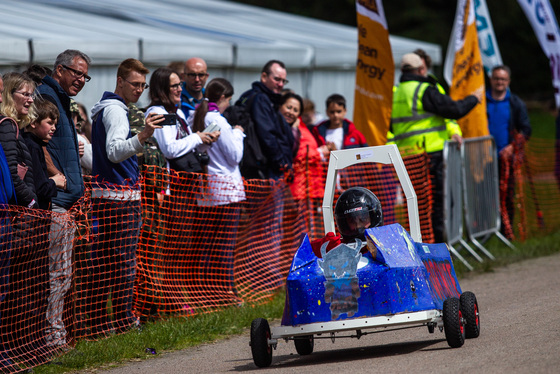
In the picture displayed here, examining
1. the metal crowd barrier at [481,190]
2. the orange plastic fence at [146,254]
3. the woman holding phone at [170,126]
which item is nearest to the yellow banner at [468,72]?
the metal crowd barrier at [481,190]

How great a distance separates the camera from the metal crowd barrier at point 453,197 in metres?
11.4

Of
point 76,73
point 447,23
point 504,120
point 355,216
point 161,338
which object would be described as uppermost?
point 447,23

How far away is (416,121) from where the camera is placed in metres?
11.7

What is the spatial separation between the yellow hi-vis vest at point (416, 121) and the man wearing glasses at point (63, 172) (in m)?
5.01

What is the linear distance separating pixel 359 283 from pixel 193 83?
4.08 metres

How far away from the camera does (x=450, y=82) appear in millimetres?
13516

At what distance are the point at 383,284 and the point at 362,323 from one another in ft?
1.01

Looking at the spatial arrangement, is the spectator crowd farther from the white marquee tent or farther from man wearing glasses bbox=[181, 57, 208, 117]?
the white marquee tent

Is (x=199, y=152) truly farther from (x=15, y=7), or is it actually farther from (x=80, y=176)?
(x=15, y=7)

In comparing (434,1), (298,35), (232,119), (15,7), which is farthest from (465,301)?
(434,1)

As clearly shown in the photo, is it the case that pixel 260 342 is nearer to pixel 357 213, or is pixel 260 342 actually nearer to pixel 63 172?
pixel 357 213

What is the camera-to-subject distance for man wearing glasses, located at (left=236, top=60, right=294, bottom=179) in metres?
9.91

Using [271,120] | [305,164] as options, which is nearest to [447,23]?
[305,164]

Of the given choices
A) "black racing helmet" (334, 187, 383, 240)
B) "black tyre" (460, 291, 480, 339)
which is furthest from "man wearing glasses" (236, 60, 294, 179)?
"black tyre" (460, 291, 480, 339)
